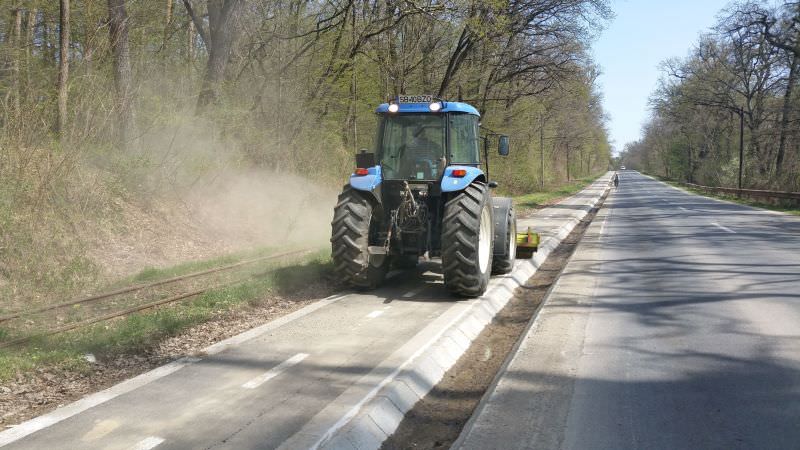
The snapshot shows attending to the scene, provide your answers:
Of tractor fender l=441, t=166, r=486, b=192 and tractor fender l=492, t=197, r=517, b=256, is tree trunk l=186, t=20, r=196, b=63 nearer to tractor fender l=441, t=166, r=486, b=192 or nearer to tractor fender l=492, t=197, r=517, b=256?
tractor fender l=492, t=197, r=517, b=256

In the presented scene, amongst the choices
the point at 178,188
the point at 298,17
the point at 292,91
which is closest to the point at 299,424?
the point at 178,188

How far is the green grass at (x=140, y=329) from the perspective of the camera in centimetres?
553

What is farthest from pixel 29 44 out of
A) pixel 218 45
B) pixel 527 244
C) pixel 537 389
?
pixel 537 389

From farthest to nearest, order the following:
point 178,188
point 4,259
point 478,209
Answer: point 178,188, point 4,259, point 478,209

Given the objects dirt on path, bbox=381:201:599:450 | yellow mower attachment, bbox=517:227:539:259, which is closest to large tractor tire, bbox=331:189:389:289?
dirt on path, bbox=381:201:599:450

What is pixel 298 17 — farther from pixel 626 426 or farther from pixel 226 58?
pixel 626 426

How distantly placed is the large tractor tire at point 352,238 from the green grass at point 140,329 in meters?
1.12

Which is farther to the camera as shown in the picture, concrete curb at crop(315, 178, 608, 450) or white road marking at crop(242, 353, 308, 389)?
white road marking at crop(242, 353, 308, 389)

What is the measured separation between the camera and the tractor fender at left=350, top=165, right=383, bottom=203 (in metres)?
8.41

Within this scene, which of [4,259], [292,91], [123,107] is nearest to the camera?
[4,259]

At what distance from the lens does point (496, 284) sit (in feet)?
31.5

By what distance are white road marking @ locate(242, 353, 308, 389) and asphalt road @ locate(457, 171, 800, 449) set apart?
5.73 feet

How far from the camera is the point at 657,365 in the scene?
18.6 ft

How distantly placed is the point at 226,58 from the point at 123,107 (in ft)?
13.7
